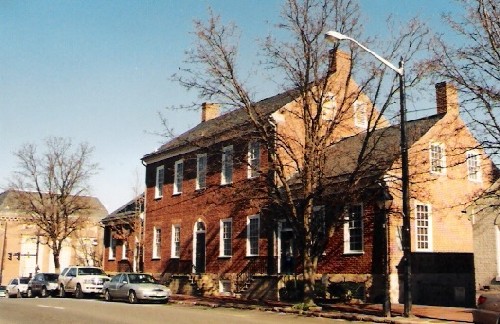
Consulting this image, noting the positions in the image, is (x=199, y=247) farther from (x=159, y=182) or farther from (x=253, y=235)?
(x=159, y=182)

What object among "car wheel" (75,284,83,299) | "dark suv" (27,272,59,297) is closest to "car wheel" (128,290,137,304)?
"car wheel" (75,284,83,299)

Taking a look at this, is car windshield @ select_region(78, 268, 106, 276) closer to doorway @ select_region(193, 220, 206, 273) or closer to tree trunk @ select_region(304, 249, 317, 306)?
doorway @ select_region(193, 220, 206, 273)

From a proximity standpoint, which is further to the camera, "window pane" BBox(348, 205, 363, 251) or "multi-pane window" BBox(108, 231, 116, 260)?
"multi-pane window" BBox(108, 231, 116, 260)

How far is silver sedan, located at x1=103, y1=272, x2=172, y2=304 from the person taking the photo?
24.0 meters

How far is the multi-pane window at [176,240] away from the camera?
34.6 meters

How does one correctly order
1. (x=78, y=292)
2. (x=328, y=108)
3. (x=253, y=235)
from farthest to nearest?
(x=78, y=292), (x=253, y=235), (x=328, y=108)

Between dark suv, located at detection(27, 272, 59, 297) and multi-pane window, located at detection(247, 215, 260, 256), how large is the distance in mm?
11432

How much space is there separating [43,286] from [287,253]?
48.2 feet

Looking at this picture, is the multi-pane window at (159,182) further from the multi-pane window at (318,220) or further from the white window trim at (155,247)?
the multi-pane window at (318,220)

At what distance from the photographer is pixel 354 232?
2397 centimetres

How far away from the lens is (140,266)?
3828 cm

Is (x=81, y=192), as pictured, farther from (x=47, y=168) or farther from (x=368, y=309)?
(x=368, y=309)

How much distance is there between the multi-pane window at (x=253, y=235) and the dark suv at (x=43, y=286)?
37.5 ft

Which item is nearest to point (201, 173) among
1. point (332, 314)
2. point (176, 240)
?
point (176, 240)
